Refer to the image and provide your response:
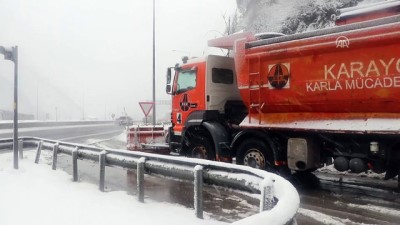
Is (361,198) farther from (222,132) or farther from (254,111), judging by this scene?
(222,132)

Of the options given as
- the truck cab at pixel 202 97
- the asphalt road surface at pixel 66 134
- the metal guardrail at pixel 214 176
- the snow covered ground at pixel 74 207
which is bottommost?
the asphalt road surface at pixel 66 134

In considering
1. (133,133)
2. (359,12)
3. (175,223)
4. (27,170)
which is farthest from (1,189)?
(359,12)

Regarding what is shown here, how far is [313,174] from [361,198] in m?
2.62

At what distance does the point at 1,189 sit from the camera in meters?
7.71

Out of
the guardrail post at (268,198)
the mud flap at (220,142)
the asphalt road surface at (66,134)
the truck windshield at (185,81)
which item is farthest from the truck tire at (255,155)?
the asphalt road surface at (66,134)

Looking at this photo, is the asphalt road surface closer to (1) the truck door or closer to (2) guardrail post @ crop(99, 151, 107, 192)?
(1) the truck door

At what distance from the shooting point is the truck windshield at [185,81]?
1076cm

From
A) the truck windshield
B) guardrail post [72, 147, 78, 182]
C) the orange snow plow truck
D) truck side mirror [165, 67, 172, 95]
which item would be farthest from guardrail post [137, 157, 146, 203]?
truck side mirror [165, 67, 172, 95]

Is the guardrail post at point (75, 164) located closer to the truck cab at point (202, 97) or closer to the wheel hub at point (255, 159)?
the truck cab at point (202, 97)

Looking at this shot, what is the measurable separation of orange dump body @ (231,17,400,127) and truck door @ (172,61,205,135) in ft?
4.71

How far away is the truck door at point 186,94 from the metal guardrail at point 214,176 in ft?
10.4

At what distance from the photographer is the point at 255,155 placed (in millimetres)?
8914

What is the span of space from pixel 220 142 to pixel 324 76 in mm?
3088

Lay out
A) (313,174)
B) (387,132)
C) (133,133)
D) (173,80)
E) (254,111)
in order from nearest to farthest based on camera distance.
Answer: (387,132) < (254,111) < (313,174) < (173,80) < (133,133)
